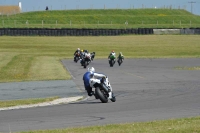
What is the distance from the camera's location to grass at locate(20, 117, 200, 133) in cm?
1256

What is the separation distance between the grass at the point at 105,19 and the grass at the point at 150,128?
261 ft

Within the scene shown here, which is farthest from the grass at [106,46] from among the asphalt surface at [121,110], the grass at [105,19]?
the asphalt surface at [121,110]

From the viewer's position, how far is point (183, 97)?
69.9 feet

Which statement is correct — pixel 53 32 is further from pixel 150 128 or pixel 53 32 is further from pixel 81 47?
pixel 150 128

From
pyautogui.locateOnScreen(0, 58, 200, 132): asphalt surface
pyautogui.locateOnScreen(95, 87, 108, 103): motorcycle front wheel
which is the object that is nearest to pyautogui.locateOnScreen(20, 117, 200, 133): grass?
pyautogui.locateOnScreen(0, 58, 200, 132): asphalt surface

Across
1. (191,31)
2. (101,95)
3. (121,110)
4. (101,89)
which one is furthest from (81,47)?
(121,110)

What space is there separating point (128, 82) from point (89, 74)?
876 centimetres

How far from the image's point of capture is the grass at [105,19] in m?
97.9

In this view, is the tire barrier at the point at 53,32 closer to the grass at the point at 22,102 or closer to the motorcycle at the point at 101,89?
the grass at the point at 22,102

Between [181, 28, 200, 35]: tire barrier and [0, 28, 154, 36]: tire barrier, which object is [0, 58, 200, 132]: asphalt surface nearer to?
[0, 28, 154, 36]: tire barrier

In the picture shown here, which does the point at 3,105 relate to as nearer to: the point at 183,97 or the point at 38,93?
the point at 38,93

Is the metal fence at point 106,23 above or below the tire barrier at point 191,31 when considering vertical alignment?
above

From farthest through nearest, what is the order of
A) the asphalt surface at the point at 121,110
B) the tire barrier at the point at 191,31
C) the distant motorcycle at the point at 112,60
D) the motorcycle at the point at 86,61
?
the tire barrier at the point at 191,31 < the distant motorcycle at the point at 112,60 < the motorcycle at the point at 86,61 < the asphalt surface at the point at 121,110

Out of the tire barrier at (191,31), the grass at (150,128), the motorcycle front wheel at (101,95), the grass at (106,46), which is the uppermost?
the grass at (150,128)
